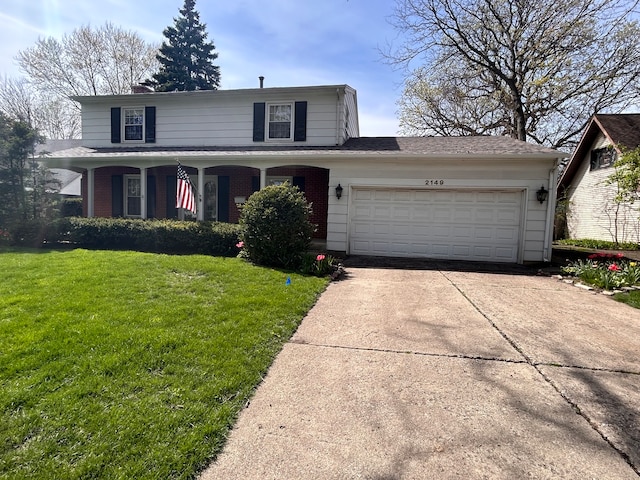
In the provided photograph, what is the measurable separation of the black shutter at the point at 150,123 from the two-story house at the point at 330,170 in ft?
0.13

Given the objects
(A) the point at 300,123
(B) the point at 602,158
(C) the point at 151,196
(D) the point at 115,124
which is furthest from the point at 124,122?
(B) the point at 602,158

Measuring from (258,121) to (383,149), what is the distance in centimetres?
474

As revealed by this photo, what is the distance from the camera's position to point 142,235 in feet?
31.5

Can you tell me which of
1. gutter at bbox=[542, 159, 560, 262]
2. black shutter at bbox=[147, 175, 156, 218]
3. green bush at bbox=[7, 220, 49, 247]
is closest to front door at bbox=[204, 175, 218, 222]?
black shutter at bbox=[147, 175, 156, 218]

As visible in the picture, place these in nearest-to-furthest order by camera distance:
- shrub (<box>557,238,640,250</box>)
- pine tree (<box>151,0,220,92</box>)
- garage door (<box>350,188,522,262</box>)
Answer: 1. garage door (<box>350,188,522,262</box>)
2. shrub (<box>557,238,640,250</box>)
3. pine tree (<box>151,0,220,92</box>)

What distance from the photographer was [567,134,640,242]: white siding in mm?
13547

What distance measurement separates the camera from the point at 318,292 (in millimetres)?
5676

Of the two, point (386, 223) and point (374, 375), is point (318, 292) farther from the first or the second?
point (386, 223)

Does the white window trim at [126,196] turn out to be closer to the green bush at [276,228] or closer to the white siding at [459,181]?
the green bush at [276,228]

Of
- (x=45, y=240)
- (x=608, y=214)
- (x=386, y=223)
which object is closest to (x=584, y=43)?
(x=608, y=214)

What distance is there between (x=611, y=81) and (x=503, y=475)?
21.9m

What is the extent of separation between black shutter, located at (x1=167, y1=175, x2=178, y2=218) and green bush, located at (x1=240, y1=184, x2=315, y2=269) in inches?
236

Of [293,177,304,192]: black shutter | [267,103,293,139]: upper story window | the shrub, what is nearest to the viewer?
[293,177,304,192]: black shutter

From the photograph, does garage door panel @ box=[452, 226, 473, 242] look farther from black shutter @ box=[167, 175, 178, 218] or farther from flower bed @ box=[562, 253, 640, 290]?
black shutter @ box=[167, 175, 178, 218]
